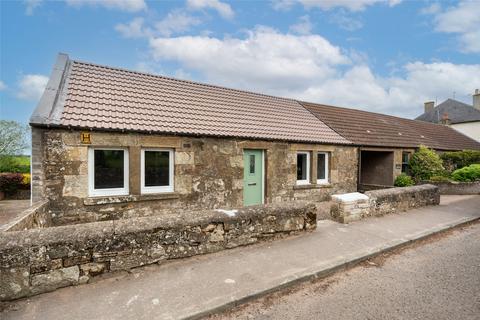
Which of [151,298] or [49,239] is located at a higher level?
[49,239]

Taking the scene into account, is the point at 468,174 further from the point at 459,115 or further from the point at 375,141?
the point at 459,115

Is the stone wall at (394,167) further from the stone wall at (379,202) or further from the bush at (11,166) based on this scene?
the bush at (11,166)

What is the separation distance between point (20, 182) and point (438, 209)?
17899mm

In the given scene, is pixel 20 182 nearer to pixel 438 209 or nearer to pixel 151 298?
pixel 151 298

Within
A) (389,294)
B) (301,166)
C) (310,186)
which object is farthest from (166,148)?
(389,294)

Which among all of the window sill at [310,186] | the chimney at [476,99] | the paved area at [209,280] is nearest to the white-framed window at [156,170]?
the paved area at [209,280]

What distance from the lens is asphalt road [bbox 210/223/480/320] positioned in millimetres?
3104

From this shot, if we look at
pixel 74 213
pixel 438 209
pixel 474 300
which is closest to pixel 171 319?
pixel 474 300

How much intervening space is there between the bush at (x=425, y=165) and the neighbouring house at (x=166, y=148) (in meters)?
3.91

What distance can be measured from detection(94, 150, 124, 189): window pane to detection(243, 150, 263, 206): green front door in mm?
3872

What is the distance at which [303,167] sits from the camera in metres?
10.5

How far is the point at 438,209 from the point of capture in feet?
28.1

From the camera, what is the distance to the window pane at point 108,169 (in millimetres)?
6598

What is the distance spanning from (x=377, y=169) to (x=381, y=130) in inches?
98.4
